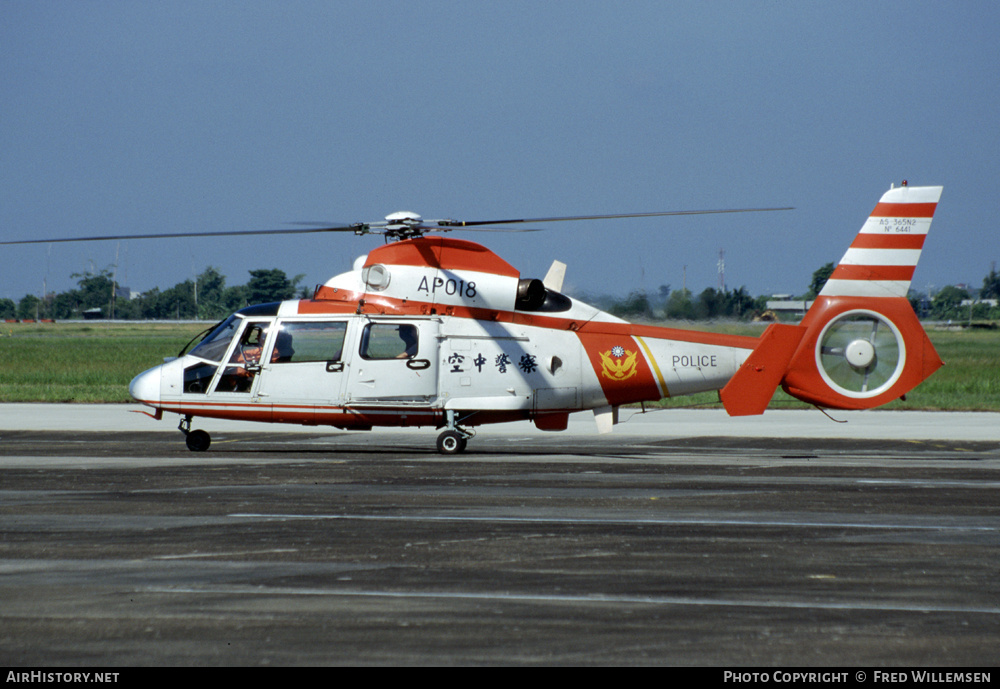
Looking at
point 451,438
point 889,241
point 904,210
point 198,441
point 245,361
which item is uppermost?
point 904,210

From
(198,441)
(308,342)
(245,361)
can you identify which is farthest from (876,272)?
(198,441)

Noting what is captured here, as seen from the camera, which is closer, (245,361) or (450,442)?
(450,442)

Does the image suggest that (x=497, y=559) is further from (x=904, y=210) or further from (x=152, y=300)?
(x=152, y=300)

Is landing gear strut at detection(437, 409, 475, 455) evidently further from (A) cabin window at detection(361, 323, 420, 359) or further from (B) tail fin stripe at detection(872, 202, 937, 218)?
(B) tail fin stripe at detection(872, 202, 937, 218)

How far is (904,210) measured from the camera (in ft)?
56.6

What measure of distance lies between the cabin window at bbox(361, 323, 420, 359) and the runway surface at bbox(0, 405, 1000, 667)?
171 centimetres

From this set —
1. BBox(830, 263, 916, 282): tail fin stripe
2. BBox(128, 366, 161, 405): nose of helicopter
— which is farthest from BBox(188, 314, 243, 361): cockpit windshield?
BBox(830, 263, 916, 282): tail fin stripe

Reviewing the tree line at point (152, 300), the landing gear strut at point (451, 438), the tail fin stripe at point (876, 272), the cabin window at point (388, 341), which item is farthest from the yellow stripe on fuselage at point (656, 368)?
the tree line at point (152, 300)

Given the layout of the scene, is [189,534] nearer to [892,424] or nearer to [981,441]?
[981,441]

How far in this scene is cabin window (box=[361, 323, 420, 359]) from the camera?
1705 cm

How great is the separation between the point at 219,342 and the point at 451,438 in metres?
4.30

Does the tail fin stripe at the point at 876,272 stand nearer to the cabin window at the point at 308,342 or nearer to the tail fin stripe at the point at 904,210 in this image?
the tail fin stripe at the point at 904,210
